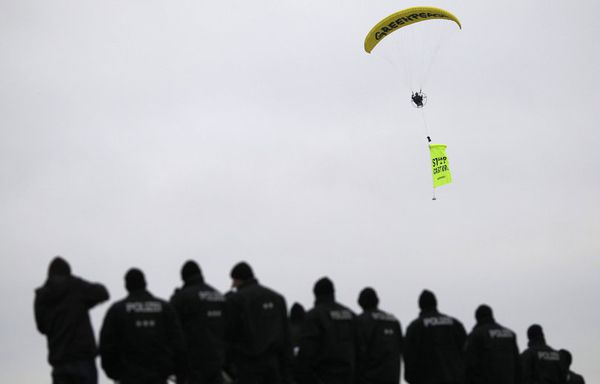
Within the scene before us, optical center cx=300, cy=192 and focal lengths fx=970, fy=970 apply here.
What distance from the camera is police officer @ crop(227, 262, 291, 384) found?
49.6ft

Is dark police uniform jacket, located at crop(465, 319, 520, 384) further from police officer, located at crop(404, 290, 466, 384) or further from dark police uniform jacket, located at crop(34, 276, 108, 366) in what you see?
dark police uniform jacket, located at crop(34, 276, 108, 366)

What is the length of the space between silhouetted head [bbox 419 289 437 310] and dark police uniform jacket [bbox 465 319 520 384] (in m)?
1.48

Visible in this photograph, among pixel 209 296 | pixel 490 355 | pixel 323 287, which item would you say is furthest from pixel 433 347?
pixel 209 296

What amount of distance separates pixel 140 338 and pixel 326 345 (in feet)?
11.6

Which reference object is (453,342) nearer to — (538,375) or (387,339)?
(387,339)

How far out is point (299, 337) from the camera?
53.5ft

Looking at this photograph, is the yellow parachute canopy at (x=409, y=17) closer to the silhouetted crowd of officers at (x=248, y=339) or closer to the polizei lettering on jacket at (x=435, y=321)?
the silhouetted crowd of officers at (x=248, y=339)

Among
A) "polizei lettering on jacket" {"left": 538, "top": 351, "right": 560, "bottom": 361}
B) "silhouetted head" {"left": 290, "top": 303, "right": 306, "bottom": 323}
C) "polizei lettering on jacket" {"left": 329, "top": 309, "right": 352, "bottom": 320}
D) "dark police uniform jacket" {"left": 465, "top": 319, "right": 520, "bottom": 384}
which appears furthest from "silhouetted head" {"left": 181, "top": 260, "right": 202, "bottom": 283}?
"polizei lettering on jacket" {"left": 538, "top": 351, "right": 560, "bottom": 361}

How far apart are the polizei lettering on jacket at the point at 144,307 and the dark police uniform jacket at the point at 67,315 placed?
0.52 metres

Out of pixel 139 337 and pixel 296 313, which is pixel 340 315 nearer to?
pixel 296 313

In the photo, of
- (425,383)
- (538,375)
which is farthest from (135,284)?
(538,375)

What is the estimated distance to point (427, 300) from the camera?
680 inches

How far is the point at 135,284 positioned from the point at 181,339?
1.04 metres

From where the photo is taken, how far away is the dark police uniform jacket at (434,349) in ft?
56.1
